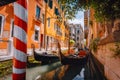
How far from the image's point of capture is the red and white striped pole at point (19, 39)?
139 centimetres

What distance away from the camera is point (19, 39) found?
1.39 metres

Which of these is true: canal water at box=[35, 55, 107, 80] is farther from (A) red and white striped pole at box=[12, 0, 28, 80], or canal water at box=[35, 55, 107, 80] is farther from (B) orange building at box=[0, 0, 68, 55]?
(A) red and white striped pole at box=[12, 0, 28, 80]

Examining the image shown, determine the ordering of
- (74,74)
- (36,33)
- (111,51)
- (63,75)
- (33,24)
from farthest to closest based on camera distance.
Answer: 1. (36,33)
2. (33,24)
3. (74,74)
4. (63,75)
5. (111,51)

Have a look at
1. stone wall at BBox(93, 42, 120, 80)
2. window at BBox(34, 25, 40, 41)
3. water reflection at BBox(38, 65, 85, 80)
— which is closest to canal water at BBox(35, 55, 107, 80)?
water reflection at BBox(38, 65, 85, 80)

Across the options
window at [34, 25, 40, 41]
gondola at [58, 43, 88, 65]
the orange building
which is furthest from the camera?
window at [34, 25, 40, 41]

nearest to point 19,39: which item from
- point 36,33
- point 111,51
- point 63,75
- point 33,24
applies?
point 111,51

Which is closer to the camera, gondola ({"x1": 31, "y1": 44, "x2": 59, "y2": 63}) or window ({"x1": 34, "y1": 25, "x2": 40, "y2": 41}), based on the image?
gondola ({"x1": 31, "y1": 44, "x2": 59, "y2": 63})

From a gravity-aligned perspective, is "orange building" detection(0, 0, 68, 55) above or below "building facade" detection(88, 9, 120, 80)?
above

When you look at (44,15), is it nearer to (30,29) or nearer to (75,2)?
(30,29)

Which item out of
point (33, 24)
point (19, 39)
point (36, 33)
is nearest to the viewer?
point (19, 39)

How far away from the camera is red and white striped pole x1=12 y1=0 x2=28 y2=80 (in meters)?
1.39

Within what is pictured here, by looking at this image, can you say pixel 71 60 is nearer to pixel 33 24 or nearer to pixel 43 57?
pixel 43 57

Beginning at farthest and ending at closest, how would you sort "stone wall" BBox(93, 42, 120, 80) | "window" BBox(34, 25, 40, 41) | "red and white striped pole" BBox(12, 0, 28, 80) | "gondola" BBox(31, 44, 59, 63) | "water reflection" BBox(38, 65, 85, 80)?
"window" BBox(34, 25, 40, 41) → "gondola" BBox(31, 44, 59, 63) → "water reflection" BBox(38, 65, 85, 80) → "stone wall" BBox(93, 42, 120, 80) → "red and white striped pole" BBox(12, 0, 28, 80)

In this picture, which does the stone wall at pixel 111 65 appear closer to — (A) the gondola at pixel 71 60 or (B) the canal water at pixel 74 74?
(B) the canal water at pixel 74 74
